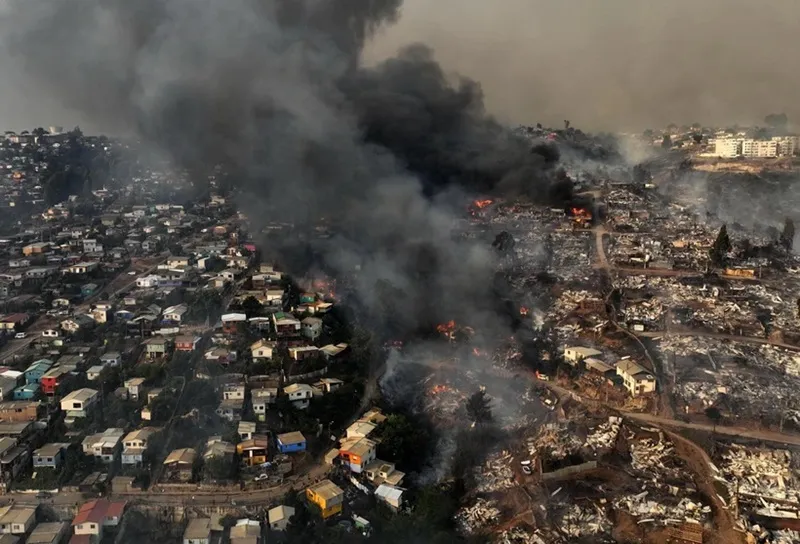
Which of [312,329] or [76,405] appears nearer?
[76,405]

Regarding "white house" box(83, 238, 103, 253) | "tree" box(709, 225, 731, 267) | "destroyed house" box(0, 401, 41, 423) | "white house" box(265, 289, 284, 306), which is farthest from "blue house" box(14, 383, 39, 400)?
"tree" box(709, 225, 731, 267)

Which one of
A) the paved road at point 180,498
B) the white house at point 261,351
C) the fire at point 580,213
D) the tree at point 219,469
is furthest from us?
the fire at point 580,213

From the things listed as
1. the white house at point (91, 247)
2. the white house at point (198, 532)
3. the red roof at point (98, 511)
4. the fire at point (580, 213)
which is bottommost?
the white house at point (198, 532)

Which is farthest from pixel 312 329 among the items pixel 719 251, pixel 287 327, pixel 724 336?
pixel 719 251

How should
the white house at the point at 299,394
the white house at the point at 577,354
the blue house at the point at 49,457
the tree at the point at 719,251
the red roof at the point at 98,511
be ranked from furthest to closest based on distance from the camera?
Answer: the tree at the point at 719,251, the white house at the point at 577,354, the white house at the point at 299,394, the blue house at the point at 49,457, the red roof at the point at 98,511

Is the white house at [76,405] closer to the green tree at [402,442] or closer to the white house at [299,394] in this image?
the white house at [299,394]

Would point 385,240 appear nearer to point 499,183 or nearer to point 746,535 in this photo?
point 499,183

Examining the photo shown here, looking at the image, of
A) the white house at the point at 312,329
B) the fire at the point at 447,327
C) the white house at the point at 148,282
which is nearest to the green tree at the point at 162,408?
the white house at the point at 312,329

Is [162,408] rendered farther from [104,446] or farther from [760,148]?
[760,148]
